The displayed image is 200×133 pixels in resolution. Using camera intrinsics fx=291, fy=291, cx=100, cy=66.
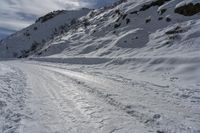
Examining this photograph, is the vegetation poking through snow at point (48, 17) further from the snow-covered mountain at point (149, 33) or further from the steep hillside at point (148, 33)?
the steep hillside at point (148, 33)

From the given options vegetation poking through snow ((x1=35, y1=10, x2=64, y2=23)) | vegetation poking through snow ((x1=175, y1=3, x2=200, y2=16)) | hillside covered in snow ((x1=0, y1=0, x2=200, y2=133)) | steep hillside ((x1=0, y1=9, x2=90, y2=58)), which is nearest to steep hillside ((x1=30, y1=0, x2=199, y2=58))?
hillside covered in snow ((x1=0, y1=0, x2=200, y2=133))

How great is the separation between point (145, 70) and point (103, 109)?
1003 centimetres

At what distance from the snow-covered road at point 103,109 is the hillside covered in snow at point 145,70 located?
0.08 ft

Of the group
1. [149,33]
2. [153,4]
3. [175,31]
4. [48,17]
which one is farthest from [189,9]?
[48,17]

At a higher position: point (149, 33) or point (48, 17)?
point (48, 17)

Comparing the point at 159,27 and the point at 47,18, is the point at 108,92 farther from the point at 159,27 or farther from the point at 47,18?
the point at 47,18

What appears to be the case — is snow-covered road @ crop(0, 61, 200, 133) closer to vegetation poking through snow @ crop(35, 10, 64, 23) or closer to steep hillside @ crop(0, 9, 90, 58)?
steep hillside @ crop(0, 9, 90, 58)

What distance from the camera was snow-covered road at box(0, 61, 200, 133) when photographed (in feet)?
23.0

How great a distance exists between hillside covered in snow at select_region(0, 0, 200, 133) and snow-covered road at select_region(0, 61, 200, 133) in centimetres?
A: 3

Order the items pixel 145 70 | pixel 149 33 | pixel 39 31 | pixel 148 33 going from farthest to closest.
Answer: pixel 39 31 → pixel 148 33 → pixel 149 33 → pixel 145 70

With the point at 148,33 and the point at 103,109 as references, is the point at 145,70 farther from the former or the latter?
the point at 148,33

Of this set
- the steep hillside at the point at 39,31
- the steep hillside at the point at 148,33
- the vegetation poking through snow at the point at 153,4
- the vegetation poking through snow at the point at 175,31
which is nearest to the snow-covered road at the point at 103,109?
the steep hillside at the point at 148,33

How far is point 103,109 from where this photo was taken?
862 centimetres

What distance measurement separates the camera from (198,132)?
640 cm
